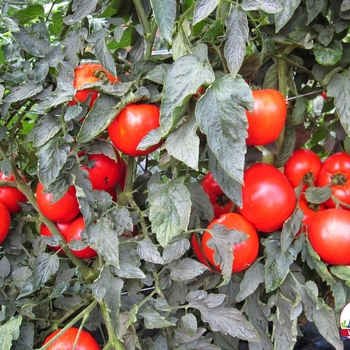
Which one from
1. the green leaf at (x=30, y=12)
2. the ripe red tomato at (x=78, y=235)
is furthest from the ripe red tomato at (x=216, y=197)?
the green leaf at (x=30, y=12)

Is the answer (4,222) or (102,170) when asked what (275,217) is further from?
(4,222)

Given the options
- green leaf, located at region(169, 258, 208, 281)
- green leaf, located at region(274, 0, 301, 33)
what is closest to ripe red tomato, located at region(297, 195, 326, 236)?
green leaf, located at region(169, 258, 208, 281)

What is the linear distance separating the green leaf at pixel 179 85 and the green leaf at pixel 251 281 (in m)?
0.30

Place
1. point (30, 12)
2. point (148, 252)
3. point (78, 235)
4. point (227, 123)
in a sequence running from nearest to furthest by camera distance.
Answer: point (227, 123)
point (148, 252)
point (78, 235)
point (30, 12)

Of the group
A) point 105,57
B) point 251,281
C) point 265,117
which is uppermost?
point 105,57

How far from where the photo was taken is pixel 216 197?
2.54ft

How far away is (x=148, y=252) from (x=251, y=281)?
19cm

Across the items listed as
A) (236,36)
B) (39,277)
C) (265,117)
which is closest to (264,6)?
(236,36)

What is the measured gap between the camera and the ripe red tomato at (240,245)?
652mm

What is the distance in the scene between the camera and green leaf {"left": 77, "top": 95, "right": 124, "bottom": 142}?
579mm

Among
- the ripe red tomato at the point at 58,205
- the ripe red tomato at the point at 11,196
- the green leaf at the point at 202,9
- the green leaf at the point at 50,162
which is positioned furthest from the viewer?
the ripe red tomato at the point at 11,196

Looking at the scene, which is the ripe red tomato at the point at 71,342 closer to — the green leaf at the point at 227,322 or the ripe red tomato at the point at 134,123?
the green leaf at the point at 227,322

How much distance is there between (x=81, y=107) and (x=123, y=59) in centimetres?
15

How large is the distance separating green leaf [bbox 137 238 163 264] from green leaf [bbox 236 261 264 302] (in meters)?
0.16
